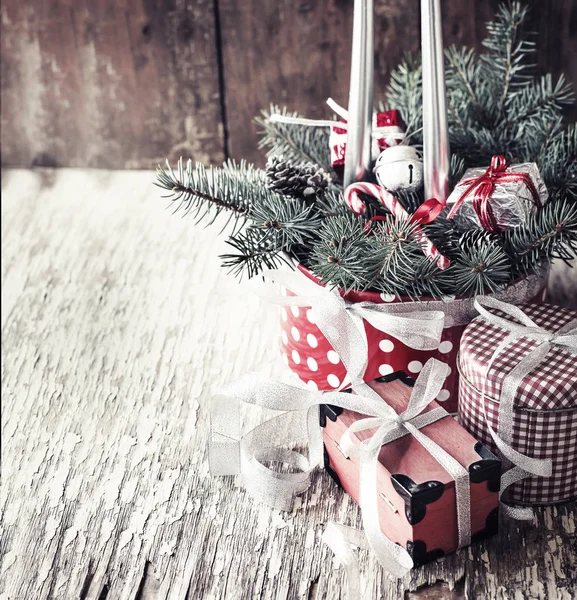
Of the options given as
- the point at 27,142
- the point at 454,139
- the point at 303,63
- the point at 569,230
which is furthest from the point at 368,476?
the point at 27,142

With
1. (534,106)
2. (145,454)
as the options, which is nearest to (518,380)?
(145,454)

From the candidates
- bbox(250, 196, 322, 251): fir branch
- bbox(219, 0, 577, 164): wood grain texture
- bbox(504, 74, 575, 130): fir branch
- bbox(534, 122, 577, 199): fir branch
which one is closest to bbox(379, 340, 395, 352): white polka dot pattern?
bbox(250, 196, 322, 251): fir branch

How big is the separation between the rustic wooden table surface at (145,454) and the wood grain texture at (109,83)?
0.17 m

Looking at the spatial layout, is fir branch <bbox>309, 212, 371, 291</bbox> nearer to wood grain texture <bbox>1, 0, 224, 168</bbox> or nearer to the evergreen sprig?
the evergreen sprig

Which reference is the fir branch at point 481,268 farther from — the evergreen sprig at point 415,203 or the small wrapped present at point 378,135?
the small wrapped present at point 378,135

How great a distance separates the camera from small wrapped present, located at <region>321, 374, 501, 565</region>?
569 millimetres

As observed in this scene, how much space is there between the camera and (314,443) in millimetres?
686

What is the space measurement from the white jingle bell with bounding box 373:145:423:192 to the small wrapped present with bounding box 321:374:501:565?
9.0 inches

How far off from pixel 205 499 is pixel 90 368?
25 cm

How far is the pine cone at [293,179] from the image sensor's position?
0.75m

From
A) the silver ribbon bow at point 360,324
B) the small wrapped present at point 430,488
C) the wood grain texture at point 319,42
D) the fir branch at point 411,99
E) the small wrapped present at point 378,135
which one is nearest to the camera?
the small wrapped present at point 430,488

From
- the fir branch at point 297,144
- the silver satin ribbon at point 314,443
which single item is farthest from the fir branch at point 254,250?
the fir branch at point 297,144

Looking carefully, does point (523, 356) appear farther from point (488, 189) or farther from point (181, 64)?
point (181, 64)

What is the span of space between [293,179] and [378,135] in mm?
109
